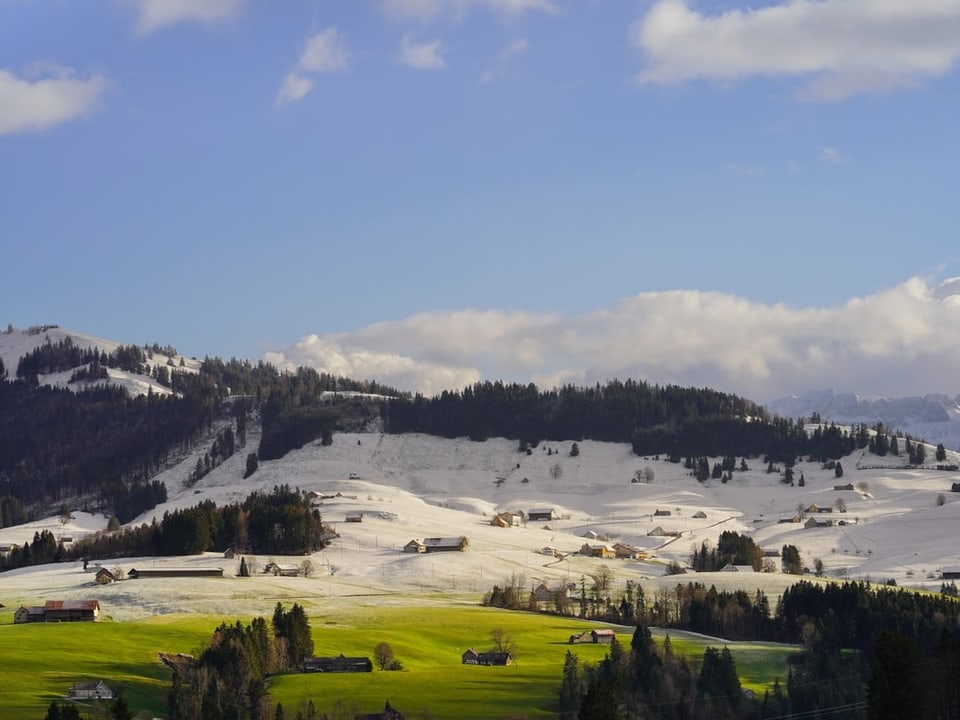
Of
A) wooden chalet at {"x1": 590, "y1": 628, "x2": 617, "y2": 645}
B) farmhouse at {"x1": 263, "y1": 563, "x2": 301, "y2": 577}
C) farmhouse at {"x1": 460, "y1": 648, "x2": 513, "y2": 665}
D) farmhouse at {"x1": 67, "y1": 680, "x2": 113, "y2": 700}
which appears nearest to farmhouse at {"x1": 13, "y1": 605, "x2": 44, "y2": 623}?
farmhouse at {"x1": 67, "y1": 680, "x2": 113, "y2": 700}

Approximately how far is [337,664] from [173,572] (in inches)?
2289

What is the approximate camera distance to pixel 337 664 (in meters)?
118

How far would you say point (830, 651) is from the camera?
12838cm

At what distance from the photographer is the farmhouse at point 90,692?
103 meters

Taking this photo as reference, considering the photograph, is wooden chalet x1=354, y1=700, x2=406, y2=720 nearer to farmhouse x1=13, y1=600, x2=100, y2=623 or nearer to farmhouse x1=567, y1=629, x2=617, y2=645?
farmhouse x1=567, y1=629, x2=617, y2=645

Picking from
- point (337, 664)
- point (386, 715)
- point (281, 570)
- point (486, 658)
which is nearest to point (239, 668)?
point (337, 664)

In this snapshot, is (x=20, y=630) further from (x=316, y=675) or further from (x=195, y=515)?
(x=195, y=515)

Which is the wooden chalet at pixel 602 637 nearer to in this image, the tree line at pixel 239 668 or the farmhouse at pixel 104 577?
the tree line at pixel 239 668

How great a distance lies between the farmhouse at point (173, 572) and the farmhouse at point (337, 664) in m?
54.1

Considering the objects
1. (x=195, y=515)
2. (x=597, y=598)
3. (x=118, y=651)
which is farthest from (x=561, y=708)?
(x=195, y=515)

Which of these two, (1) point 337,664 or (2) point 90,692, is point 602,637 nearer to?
(1) point 337,664

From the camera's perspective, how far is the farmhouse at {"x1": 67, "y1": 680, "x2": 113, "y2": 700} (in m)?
103

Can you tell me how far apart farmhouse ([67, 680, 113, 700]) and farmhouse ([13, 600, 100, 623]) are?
33.1 metres

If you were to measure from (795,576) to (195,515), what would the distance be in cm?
7118
